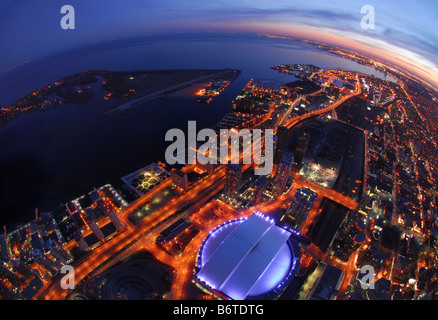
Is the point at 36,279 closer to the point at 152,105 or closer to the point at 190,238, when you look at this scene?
the point at 190,238

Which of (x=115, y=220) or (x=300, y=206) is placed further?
(x=300, y=206)

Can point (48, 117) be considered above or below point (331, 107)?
below

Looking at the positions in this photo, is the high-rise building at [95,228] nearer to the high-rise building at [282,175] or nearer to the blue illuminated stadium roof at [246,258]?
the blue illuminated stadium roof at [246,258]

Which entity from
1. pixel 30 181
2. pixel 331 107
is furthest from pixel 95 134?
pixel 331 107
